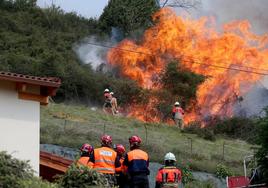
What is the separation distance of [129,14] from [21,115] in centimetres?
4048

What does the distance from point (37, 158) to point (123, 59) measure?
3188 centimetres

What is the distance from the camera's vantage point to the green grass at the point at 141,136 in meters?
21.9

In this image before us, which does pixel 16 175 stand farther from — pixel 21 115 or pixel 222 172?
pixel 222 172

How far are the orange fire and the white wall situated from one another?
973 inches

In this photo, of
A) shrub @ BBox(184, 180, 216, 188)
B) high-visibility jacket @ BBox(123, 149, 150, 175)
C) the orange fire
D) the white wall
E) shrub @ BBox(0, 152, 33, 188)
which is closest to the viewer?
shrub @ BBox(0, 152, 33, 188)

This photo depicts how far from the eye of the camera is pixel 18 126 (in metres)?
13.9

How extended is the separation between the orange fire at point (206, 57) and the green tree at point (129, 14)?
6226 mm

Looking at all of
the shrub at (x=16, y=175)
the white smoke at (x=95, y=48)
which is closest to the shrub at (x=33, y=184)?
the shrub at (x=16, y=175)

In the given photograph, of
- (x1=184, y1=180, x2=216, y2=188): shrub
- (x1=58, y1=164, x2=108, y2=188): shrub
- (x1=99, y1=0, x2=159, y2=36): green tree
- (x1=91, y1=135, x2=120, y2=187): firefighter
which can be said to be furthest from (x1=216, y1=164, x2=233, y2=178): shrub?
(x1=99, y1=0, x2=159, y2=36): green tree

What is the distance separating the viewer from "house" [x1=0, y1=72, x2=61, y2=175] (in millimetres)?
13750

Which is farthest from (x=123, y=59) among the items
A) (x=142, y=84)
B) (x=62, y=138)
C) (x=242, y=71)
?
(x=62, y=138)

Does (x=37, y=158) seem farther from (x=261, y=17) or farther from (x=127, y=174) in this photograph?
(x=261, y=17)

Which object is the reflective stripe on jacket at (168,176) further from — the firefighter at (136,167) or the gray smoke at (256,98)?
the gray smoke at (256,98)

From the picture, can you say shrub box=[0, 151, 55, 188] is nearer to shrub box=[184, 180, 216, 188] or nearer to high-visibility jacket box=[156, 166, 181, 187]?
high-visibility jacket box=[156, 166, 181, 187]
